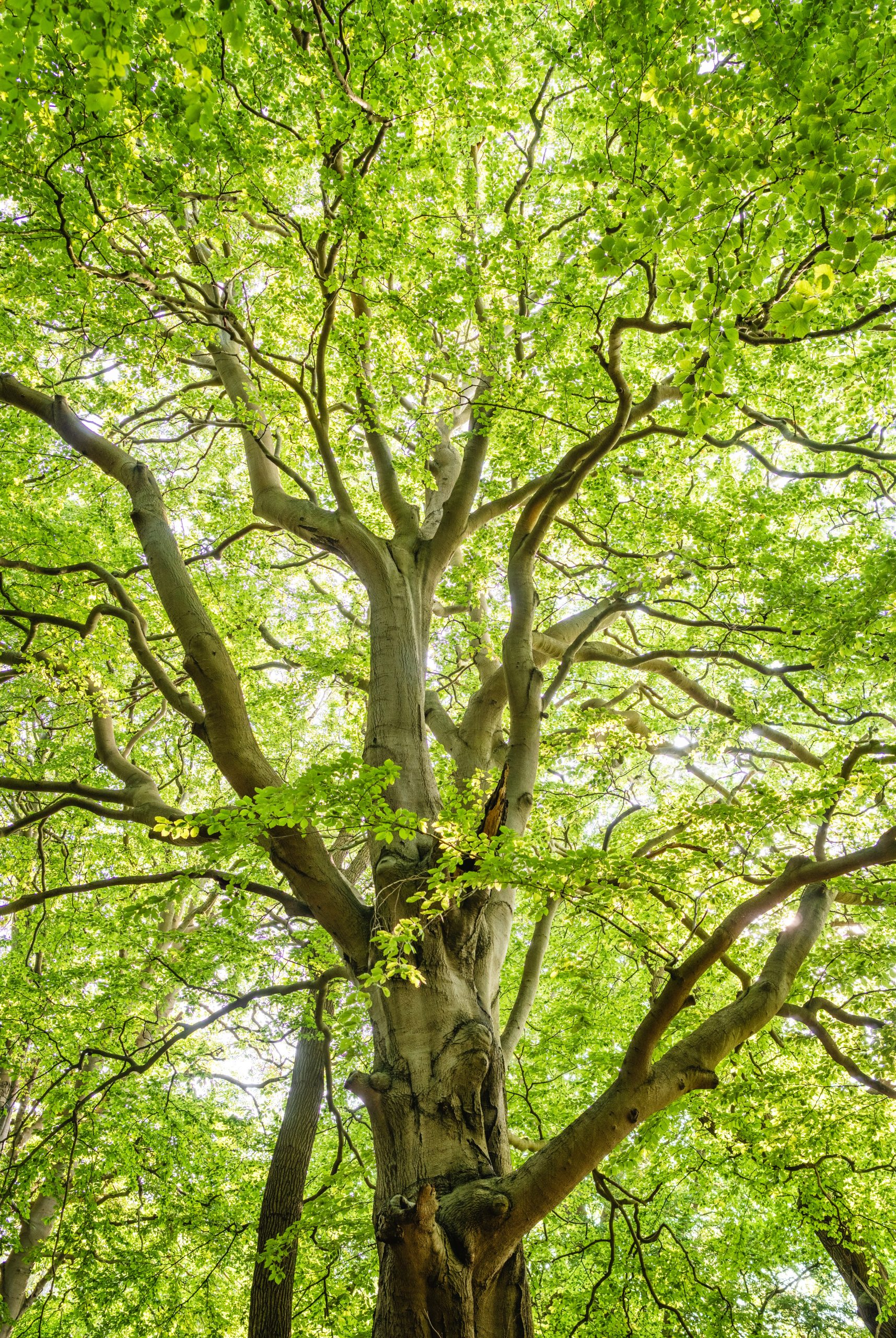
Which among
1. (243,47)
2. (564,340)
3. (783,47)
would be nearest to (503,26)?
(564,340)

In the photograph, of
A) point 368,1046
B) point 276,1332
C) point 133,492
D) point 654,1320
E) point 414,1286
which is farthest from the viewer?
point 654,1320

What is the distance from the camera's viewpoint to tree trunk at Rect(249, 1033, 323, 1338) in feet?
18.2

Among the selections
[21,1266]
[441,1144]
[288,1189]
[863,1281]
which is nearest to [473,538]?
[441,1144]

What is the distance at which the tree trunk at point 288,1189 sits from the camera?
5.56 m

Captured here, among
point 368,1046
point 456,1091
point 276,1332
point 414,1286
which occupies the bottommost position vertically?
point 276,1332

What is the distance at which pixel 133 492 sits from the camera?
4621mm

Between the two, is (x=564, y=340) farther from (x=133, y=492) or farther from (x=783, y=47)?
(x=133, y=492)

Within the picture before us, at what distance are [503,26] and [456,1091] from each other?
906cm

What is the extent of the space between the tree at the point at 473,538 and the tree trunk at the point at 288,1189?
1.86ft

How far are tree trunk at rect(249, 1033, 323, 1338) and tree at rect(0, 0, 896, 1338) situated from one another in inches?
22.4

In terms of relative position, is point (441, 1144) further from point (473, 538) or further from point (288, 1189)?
point (473, 538)

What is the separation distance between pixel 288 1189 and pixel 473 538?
6.46 meters

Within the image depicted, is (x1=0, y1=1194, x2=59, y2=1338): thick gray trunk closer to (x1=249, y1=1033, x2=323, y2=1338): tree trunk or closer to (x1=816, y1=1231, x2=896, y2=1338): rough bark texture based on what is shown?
(x1=249, y1=1033, x2=323, y2=1338): tree trunk

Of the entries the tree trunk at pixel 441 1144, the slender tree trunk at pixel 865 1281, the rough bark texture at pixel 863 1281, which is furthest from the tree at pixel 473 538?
the rough bark texture at pixel 863 1281
